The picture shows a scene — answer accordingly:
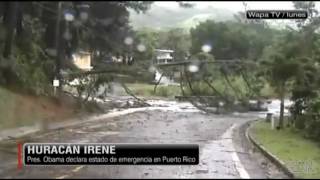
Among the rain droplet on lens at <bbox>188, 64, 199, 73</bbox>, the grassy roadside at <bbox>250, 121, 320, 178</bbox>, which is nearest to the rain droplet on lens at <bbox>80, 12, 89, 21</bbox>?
the rain droplet on lens at <bbox>188, 64, 199, 73</bbox>

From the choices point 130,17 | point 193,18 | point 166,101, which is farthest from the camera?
point 166,101

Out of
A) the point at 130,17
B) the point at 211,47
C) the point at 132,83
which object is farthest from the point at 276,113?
the point at 130,17

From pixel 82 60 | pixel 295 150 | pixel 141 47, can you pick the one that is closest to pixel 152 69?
pixel 141 47

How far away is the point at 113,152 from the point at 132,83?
333 centimetres

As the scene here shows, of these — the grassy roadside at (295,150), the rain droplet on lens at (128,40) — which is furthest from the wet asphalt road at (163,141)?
the rain droplet on lens at (128,40)

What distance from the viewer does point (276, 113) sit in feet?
108

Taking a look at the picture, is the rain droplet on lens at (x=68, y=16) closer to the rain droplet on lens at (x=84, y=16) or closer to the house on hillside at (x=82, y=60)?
the rain droplet on lens at (x=84, y=16)

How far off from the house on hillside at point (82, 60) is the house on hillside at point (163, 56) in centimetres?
165

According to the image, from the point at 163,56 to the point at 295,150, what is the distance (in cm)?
531

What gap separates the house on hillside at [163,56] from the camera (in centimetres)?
1449

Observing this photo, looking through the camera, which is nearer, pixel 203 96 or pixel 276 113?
pixel 203 96

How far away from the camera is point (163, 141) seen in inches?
631

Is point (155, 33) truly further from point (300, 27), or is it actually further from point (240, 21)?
point (300, 27)

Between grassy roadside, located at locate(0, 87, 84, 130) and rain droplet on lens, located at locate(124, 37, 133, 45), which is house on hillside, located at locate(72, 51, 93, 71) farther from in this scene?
rain droplet on lens, located at locate(124, 37, 133, 45)
